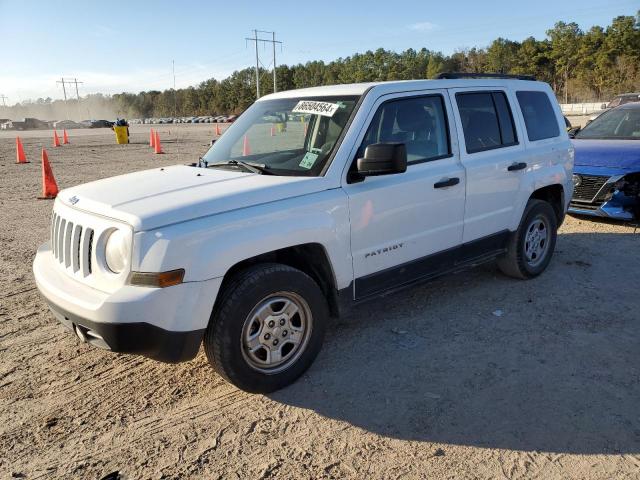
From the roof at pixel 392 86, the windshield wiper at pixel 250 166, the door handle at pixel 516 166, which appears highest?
the roof at pixel 392 86

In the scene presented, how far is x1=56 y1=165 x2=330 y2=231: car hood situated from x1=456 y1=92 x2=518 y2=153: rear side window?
5.59ft

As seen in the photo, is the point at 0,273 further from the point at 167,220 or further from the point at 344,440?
the point at 344,440

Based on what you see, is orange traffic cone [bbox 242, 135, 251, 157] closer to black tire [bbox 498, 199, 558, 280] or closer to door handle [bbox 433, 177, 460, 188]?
door handle [bbox 433, 177, 460, 188]

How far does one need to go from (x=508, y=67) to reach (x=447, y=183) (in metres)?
93.1

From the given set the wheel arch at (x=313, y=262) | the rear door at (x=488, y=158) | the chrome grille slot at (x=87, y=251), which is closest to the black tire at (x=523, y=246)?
the rear door at (x=488, y=158)

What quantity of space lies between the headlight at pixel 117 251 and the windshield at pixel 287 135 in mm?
1199

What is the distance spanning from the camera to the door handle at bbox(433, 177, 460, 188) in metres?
4.08

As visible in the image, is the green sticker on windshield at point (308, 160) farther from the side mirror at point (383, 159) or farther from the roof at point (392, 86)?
the roof at point (392, 86)

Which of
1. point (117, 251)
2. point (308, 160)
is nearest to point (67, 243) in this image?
point (117, 251)

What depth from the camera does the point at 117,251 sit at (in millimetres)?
2926

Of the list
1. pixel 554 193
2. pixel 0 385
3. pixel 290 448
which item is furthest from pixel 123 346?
pixel 554 193

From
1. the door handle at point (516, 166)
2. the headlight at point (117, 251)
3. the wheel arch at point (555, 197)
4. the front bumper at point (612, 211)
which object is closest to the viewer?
the headlight at point (117, 251)

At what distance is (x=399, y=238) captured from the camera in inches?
154

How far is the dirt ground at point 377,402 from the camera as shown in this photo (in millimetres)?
2719
